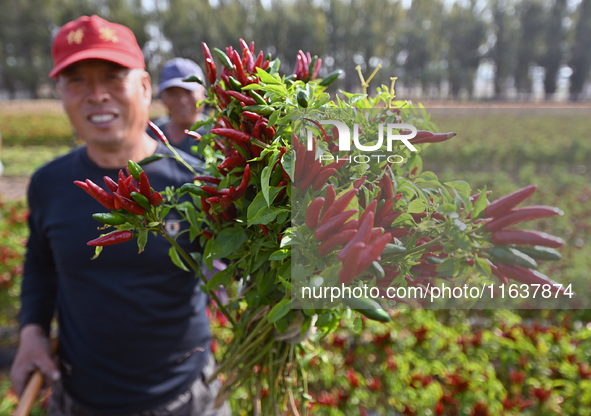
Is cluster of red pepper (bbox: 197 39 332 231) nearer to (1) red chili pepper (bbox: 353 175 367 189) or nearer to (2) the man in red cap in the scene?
(1) red chili pepper (bbox: 353 175 367 189)

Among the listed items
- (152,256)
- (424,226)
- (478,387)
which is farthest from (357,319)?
(478,387)

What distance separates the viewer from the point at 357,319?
716mm

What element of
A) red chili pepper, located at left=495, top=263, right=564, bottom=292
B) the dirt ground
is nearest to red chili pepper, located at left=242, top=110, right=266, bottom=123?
red chili pepper, located at left=495, top=263, right=564, bottom=292

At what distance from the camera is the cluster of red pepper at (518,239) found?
0.57 metres

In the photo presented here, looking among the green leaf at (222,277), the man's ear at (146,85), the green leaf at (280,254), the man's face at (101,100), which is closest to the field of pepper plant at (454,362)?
the green leaf at (222,277)

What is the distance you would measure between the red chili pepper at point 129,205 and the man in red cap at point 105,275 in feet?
2.23

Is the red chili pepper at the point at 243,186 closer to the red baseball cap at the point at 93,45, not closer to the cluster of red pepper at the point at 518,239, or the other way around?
the cluster of red pepper at the point at 518,239

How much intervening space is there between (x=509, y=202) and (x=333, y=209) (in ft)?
0.81

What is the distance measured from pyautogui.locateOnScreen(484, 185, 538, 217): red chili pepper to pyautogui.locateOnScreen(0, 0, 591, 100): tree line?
331 mm

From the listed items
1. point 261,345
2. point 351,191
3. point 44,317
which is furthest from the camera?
point 44,317

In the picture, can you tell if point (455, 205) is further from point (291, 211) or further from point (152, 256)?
point (152, 256)

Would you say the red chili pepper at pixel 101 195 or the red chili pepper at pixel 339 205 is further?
the red chili pepper at pixel 101 195

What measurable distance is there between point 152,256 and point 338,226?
999mm

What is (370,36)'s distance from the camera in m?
5.41
